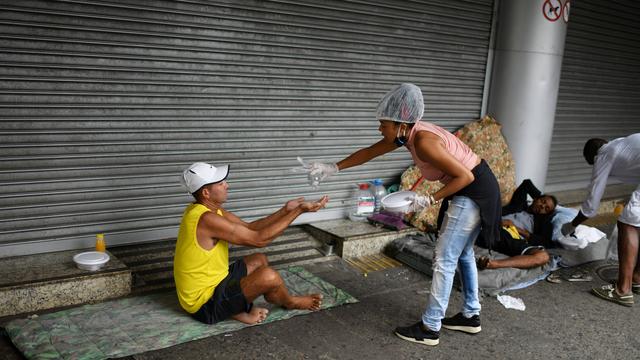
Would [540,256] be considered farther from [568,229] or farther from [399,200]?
[399,200]

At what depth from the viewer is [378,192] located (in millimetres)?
6461

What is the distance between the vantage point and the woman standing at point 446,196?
375cm

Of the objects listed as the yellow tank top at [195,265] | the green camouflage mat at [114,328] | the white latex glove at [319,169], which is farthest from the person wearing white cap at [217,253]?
the white latex glove at [319,169]

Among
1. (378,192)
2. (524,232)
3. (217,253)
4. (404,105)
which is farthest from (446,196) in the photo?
(524,232)

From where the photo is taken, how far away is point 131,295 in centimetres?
446

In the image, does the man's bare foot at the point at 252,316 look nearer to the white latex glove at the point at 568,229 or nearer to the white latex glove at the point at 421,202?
the white latex glove at the point at 421,202

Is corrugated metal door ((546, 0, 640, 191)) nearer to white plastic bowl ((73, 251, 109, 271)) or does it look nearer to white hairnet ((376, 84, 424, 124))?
white hairnet ((376, 84, 424, 124))

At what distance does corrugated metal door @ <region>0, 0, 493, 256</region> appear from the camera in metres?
A: 4.41

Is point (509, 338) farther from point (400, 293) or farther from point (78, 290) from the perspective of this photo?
point (78, 290)

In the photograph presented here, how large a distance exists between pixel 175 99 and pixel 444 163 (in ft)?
7.94

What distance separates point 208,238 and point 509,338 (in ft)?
7.36

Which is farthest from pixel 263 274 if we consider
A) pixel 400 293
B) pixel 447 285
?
pixel 400 293

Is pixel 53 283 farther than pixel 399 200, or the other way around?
pixel 53 283

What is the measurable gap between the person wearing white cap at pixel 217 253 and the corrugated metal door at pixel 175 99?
1234 mm
